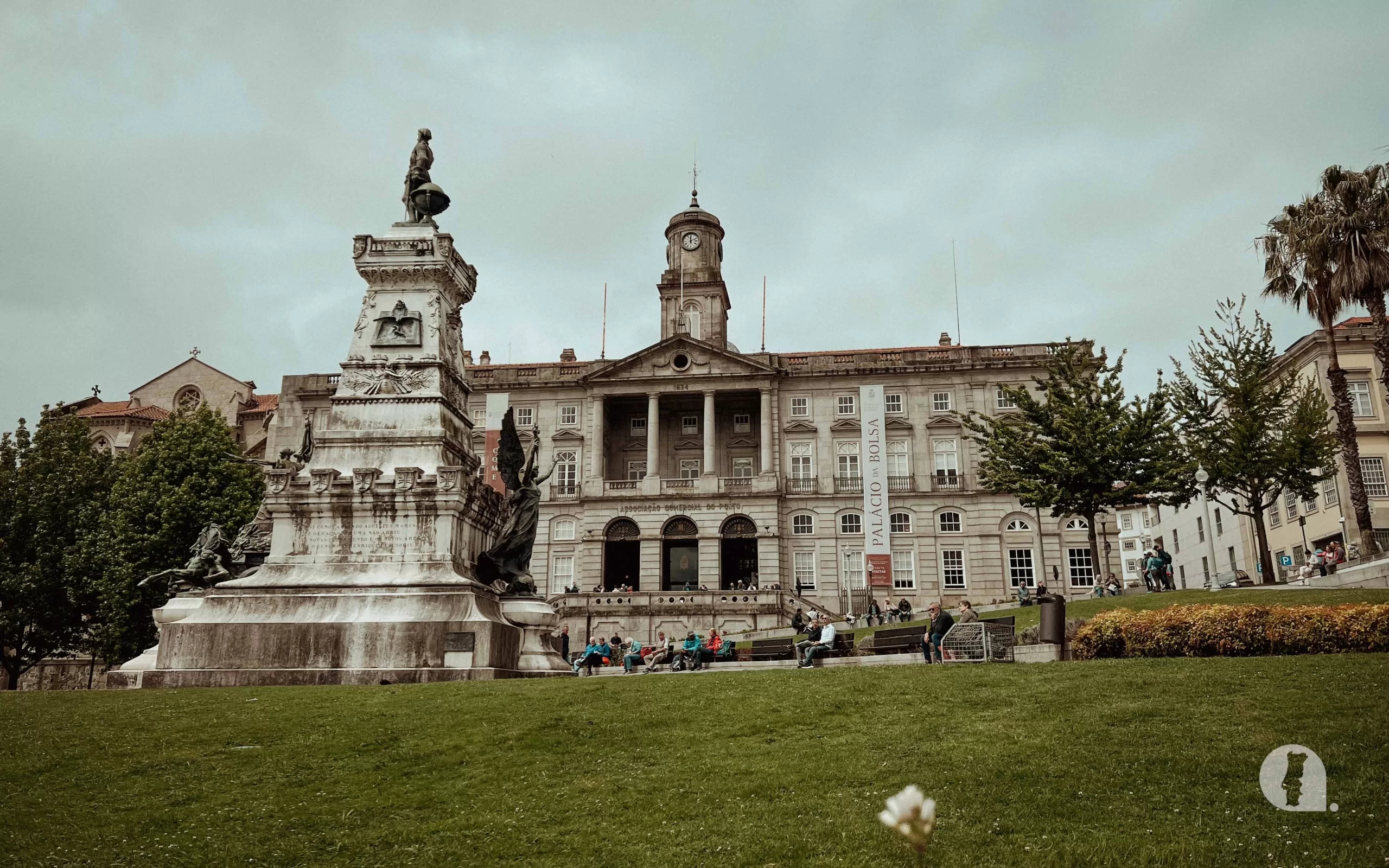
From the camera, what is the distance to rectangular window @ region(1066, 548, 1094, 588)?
5259 centimetres

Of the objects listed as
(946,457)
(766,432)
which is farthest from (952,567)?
(766,432)

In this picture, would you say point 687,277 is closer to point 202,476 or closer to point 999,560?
point 999,560

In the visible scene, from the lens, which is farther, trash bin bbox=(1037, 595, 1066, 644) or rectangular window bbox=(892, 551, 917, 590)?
rectangular window bbox=(892, 551, 917, 590)

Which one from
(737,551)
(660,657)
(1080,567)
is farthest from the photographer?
(737,551)

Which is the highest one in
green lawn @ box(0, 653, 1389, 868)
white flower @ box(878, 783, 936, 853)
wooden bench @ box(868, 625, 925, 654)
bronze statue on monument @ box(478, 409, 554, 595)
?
bronze statue on monument @ box(478, 409, 554, 595)

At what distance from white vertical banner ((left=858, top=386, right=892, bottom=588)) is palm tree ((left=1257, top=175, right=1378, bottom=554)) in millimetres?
22009

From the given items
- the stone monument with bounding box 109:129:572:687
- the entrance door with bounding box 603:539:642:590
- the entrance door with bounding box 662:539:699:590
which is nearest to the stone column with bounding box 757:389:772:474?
the entrance door with bounding box 662:539:699:590

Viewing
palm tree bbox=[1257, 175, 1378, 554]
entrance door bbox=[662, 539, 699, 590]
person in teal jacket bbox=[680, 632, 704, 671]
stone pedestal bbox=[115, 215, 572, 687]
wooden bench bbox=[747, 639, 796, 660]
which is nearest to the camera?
stone pedestal bbox=[115, 215, 572, 687]

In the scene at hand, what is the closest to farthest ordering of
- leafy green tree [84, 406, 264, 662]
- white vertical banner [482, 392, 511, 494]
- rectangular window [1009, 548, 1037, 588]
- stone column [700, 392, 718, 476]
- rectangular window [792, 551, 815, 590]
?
1. leafy green tree [84, 406, 264, 662]
2. white vertical banner [482, 392, 511, 494]
3. rectangular window [1009, 548, 1037, 588]
4. rectangular window [792, 551, 815, 590]
5. stone column [700, 392, 718, 476]

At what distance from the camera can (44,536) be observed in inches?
1377

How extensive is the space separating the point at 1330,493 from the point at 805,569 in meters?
25.4

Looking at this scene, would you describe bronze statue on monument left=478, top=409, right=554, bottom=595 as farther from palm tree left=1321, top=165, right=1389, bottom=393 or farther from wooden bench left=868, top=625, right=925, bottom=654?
palm tree left=1321, top=165, right=1389, bottom=393

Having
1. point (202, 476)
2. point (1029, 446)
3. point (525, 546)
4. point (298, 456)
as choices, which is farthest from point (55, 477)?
point (1029, 446)

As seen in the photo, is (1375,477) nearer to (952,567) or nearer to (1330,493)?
(1330,493)
